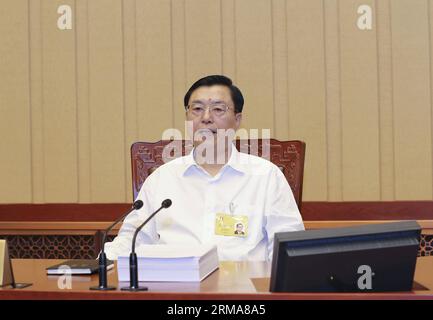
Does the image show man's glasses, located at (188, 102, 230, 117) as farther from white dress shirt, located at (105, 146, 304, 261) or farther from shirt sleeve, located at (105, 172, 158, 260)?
shirt sleeve, located at (105, 172, 158, 260)

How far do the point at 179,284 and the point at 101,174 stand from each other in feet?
7.90

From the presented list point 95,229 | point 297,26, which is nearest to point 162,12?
point 297,26

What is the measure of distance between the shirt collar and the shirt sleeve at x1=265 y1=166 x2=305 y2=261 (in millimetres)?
135

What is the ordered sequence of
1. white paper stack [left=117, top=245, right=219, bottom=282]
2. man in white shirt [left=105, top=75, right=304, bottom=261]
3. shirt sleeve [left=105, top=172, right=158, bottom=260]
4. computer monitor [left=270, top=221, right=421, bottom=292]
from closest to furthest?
computer monitor [left=270, top=221, right=421, bottom=292], white paper stack [left=117, top=245, right=219, bottom=282], shirt sleeve [left=105, top=172, right=158, bottom=260], man in white shirt [left=105, top=75, right=304, bottom=261]

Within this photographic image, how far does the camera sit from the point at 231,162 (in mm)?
2586

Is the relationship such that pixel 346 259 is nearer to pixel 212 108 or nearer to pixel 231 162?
pixel 231 162

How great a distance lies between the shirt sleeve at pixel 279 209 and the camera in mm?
2455

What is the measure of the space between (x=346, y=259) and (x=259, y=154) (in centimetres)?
142

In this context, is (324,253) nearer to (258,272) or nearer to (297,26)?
(258,272)

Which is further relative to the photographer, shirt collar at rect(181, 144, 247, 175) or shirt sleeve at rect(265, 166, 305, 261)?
shirt collar at rect(181, 144, 247, 175)

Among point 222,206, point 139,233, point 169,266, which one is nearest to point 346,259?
point 169,266

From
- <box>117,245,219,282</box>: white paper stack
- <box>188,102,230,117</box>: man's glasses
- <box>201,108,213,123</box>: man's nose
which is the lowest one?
<box>117,245,219,282</box>: white paper stack

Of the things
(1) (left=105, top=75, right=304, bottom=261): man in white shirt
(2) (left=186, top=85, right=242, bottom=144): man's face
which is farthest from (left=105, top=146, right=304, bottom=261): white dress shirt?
(2) (left=186, top=85, right=242, bottom=144): man's face

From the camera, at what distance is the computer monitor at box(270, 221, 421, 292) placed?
1445mm
